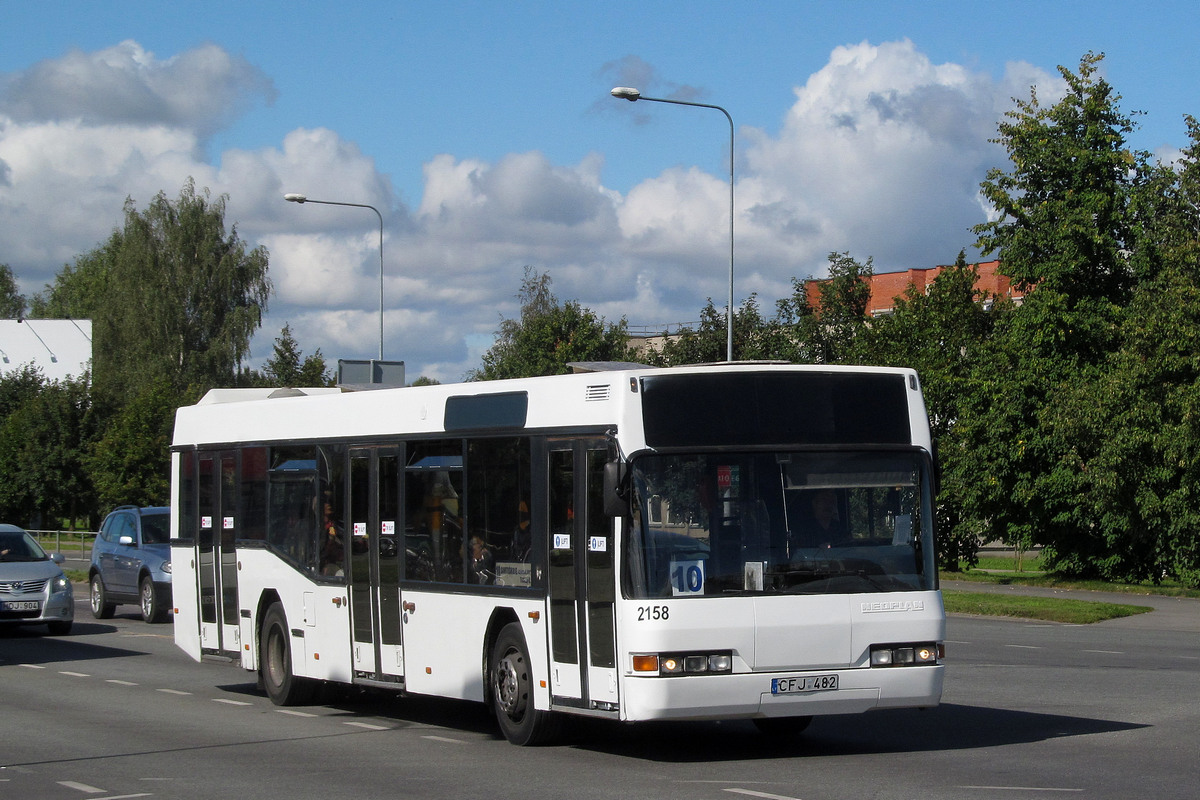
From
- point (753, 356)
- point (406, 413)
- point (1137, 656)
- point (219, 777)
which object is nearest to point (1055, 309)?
point (753, 356)

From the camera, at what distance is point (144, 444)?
49250mm

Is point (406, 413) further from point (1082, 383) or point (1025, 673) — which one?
point (1082, 383)

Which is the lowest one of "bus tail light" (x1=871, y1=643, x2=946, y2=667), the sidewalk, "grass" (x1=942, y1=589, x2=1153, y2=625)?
the sidewalk

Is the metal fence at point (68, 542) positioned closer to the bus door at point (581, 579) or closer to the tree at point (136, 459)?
the tree at point (136, 459)

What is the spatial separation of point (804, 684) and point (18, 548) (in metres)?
16.7

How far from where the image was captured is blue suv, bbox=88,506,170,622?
25.6 meters

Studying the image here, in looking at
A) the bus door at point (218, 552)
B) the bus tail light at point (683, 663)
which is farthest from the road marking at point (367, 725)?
the bus tail light at point (683, 663)

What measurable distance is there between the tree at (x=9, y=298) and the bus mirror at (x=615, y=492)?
120m

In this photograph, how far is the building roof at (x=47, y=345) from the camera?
304 ft

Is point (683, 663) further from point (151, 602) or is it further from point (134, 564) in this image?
point (134, 564)

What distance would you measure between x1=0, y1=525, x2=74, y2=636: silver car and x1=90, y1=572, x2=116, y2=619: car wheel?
3721 mm

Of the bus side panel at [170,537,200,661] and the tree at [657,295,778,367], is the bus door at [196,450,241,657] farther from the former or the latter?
the tree at [657,295,778,367]

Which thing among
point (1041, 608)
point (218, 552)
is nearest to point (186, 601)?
point (218, 552)

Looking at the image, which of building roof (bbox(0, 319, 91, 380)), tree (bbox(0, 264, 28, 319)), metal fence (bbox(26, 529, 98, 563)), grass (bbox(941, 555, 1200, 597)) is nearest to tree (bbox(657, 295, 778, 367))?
grass (bbox(941, 555, 1200, 597))
